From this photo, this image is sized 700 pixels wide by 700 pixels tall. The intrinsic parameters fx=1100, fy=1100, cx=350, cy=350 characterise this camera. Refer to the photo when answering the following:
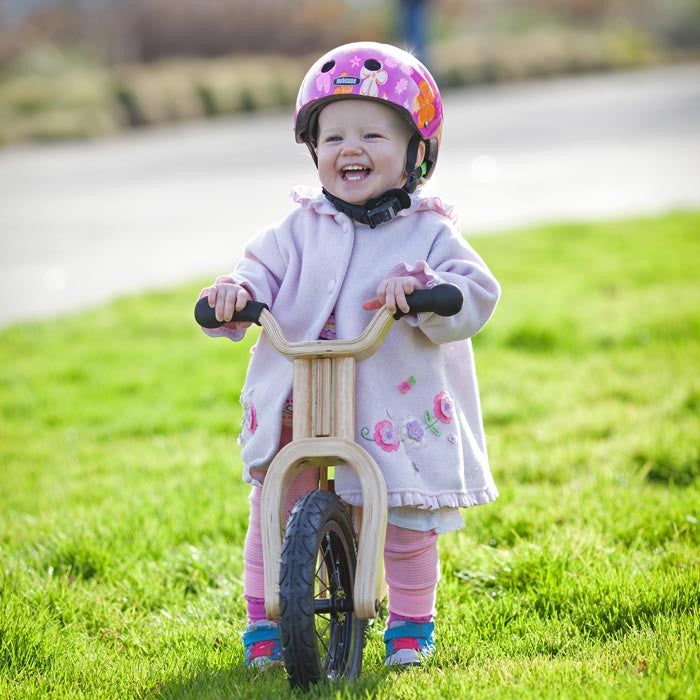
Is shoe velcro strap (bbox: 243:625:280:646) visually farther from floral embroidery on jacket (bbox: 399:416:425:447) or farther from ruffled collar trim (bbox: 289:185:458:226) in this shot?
ruffled collar trim (bbox: 289:185:458:226)

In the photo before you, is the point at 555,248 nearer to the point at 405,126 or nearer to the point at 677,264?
the point at 677,264

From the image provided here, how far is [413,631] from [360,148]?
1497 mm

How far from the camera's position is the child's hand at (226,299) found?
3.26 meters

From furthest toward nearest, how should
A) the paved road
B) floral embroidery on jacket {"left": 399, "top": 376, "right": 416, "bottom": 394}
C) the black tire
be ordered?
the paved road, floral embroidery on jacket {"left": 399, "top": 376, "right": 416, "bottom": 394}, the black tire

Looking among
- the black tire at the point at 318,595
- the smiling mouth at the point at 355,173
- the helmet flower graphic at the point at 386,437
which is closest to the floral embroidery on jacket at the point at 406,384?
the helmet flower graphic at the point at 386,437

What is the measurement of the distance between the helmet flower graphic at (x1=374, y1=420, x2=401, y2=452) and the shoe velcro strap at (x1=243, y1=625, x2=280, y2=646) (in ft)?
2.35

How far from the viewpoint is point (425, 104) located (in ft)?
11.1

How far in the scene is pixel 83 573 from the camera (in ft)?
13.9

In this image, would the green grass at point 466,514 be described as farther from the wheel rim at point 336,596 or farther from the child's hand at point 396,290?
the child's hand at point 396,290

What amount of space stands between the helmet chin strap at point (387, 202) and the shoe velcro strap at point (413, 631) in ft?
4.08

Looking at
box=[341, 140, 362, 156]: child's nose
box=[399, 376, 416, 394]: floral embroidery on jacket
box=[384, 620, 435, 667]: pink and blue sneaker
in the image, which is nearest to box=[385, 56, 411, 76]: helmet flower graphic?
box=[341, 140, 362, 156]: child's nose

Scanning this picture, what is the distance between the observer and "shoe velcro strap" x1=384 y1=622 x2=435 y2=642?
3411 mm

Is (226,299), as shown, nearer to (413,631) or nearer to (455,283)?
(455,283)

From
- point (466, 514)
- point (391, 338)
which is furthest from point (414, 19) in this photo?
point (391, 338)
